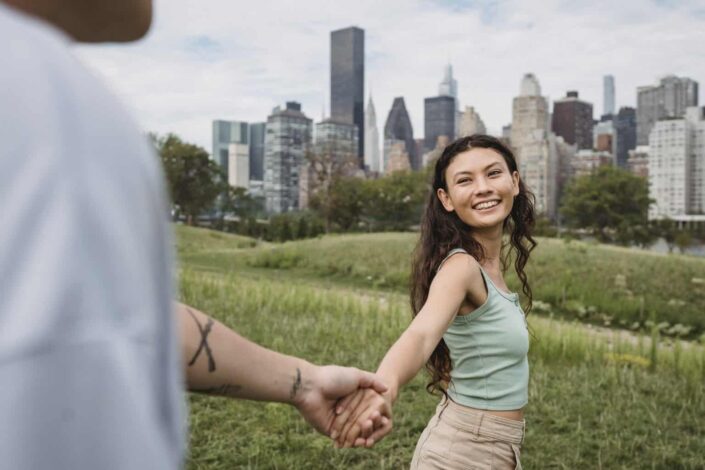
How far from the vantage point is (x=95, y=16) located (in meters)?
0.48

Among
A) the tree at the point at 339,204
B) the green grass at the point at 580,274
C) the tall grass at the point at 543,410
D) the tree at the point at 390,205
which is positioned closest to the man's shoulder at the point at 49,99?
the tall grass at the point at 543,410

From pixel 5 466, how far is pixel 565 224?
2522 cm

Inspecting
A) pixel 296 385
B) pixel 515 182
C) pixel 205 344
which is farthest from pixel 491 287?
pixel 205 344

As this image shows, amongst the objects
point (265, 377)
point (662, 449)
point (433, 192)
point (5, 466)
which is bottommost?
point (662, 449)

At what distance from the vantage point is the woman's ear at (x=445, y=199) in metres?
2.10

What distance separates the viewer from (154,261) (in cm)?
41

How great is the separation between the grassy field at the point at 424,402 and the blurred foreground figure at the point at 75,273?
2372mm

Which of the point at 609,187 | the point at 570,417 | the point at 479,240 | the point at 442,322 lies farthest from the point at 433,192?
the point at 609,187

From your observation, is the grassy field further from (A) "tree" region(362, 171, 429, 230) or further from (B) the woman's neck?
(A) "tree" region(362, 171, 429, 230)

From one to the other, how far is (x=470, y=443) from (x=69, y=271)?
5.08ft

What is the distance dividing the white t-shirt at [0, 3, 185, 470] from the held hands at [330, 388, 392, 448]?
1.13 m

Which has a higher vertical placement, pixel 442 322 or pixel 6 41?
pixel 6 41

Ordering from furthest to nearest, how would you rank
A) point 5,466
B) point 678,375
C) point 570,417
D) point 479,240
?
point 678,375
point 570,417
point 479,240
point 5,466

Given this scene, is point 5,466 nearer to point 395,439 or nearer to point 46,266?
point 46,266
